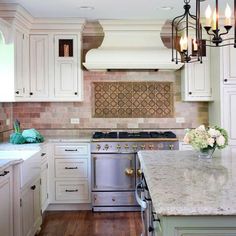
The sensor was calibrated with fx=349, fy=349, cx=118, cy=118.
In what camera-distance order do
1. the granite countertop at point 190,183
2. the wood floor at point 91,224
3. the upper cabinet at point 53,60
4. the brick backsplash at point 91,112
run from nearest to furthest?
1. the granite countertop at point 190,183
2. the wood floor at point 91,224
3. the upper cabinet at point 53,60
4. the brick backsplash at point 91,112

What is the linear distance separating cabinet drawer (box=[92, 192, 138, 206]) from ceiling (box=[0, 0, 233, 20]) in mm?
2336

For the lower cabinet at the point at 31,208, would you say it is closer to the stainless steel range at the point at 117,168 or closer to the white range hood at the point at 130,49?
the stainless steel range at the point at 117,168

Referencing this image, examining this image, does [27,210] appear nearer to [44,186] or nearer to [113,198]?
[44,186]

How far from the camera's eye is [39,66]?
480 cm

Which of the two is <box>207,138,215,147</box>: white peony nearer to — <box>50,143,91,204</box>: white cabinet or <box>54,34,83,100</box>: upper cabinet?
<box>50,143,91,204</box>: white cabinet

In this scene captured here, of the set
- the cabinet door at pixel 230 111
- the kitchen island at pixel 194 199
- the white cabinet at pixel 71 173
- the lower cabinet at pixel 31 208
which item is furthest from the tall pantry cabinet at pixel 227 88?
the lower cabinet at pixel 31 208

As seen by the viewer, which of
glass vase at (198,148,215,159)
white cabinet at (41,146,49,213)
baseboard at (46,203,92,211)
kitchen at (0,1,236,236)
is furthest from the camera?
baseboard at (46,203,92,211)

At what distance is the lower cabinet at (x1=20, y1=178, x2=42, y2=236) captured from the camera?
10.3 ft

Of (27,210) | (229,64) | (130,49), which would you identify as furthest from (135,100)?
(27,210)

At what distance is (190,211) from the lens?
1.53 metres

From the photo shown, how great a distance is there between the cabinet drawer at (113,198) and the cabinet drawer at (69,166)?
34 cm

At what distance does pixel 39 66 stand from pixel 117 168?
1758 millimetres

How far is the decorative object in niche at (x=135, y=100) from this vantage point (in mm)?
5211

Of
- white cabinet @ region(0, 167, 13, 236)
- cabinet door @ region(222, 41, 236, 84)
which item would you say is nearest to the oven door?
cabinet door @ region(222, 41, 236, 84)
